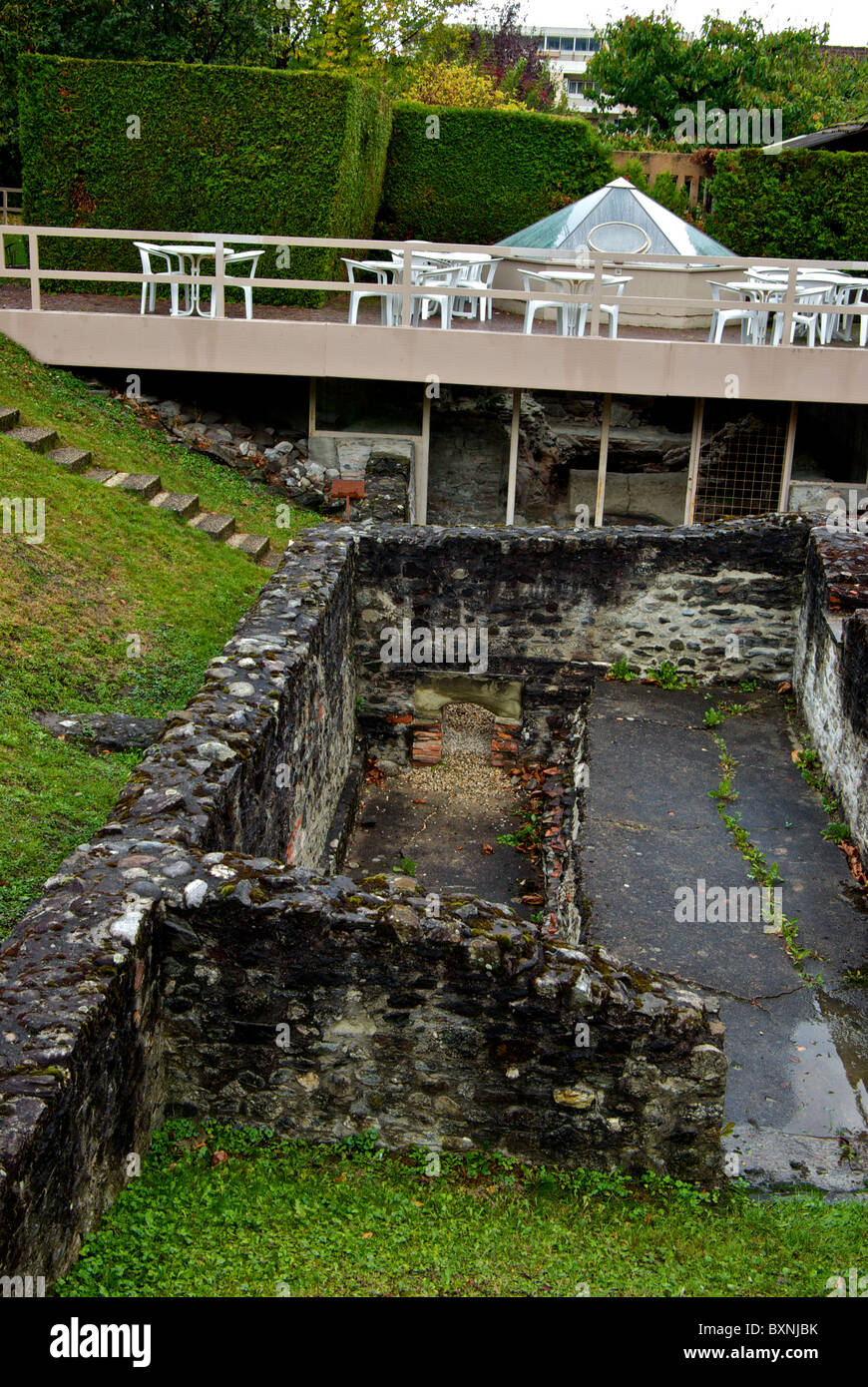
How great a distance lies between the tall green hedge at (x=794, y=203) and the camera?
20000mm

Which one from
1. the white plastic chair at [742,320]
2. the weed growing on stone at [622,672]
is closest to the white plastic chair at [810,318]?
the white plastic chair at [742,320]

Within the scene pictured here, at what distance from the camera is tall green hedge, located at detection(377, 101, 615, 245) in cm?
2100

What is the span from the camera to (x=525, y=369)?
15.2m

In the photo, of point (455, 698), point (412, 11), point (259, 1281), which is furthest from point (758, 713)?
point (412, 11)

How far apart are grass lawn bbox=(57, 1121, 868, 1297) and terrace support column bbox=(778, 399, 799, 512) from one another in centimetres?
1206

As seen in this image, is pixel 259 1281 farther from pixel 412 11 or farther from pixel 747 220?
pixel 412 11

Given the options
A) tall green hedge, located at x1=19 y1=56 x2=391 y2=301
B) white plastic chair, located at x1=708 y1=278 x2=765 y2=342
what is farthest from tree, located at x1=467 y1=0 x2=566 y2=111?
white plastic chair, located at x1=708 y1=278 x2=765 y2=342

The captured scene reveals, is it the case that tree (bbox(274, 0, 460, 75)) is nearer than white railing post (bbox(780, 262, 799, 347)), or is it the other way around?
white railing post (bbox(780, 262, 799, 347))

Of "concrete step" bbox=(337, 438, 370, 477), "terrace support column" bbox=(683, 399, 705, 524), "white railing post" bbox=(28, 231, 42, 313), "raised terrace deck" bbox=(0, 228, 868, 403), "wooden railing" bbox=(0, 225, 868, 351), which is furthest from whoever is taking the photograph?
"concrete step" bbox=(337, 438, 370, 477)

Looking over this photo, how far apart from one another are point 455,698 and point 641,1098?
6.74 meters

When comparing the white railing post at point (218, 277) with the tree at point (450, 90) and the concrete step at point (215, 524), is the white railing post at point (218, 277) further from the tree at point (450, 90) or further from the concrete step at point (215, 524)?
the tree at point (450, 90)

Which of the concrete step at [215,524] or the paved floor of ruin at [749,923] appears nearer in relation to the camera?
the paved floor of ruin at [749,923]

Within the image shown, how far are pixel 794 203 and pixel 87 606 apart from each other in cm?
1544

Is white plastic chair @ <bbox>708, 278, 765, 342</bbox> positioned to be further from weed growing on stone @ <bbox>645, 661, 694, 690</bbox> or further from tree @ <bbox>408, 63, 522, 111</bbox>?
tree @ <bbox>408, 63, 522, 111</bbox>
